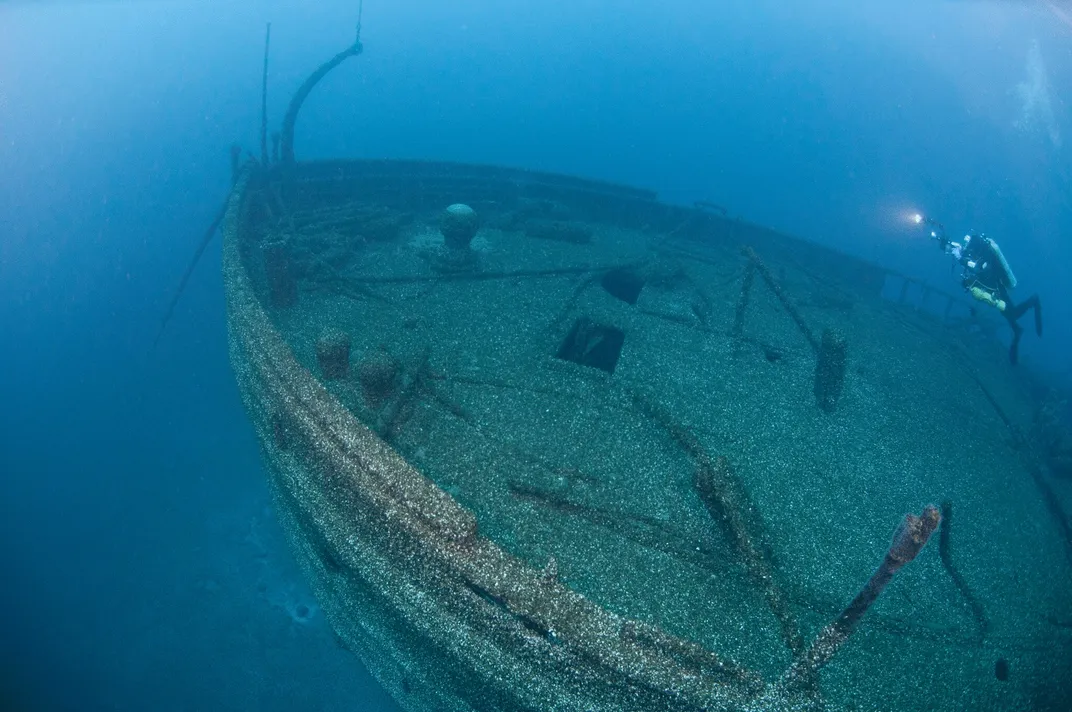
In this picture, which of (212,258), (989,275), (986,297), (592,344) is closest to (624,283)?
(592,344)

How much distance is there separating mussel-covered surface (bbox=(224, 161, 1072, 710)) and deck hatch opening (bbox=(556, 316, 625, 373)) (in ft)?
0.28

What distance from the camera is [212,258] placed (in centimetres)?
3011

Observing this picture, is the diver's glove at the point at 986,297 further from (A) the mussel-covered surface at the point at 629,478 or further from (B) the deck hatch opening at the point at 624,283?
(B) the deck hatch opening at the point at 624,283

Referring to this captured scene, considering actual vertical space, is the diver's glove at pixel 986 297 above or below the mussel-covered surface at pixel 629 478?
above

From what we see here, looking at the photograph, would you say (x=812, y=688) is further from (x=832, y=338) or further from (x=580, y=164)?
(x=580, y=164)

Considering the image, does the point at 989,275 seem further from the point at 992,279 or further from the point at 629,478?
the point at 629,478

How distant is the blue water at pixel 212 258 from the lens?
1133cm

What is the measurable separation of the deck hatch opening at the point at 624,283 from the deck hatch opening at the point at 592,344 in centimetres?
177

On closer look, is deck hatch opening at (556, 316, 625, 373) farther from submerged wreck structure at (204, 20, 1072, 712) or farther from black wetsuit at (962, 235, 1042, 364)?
black wetsuit at (962, 235, 1042, 364)

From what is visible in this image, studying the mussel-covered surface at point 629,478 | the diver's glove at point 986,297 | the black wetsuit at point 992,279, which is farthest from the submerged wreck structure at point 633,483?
the diver's glove at point 986,297

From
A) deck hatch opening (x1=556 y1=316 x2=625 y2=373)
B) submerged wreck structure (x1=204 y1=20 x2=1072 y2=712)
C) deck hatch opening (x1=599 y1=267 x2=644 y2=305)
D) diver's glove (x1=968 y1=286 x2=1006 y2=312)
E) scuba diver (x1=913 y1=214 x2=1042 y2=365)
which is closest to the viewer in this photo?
submerged wreck structure (x1=204 y1=20 x2=1072 y2=712)

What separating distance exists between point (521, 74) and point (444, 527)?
204 m

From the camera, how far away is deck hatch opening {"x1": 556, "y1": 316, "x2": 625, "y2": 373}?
8.95m

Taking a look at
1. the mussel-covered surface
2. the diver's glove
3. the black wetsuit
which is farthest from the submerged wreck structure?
the diver's glove
